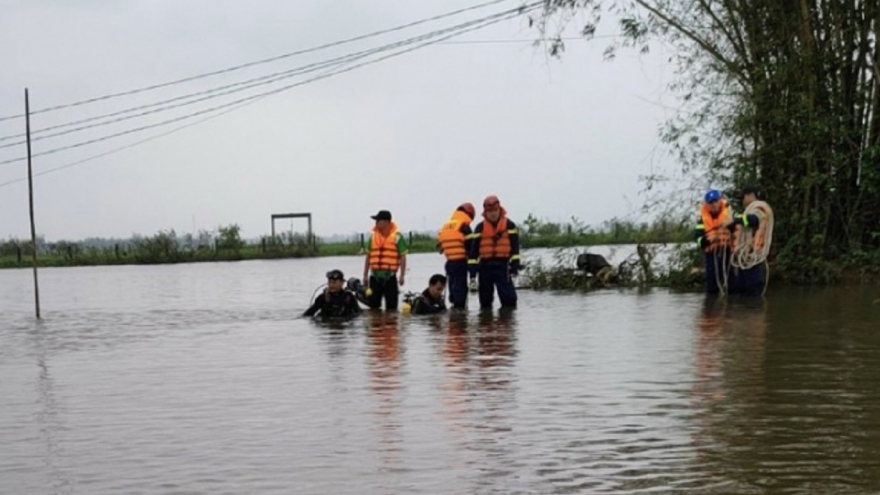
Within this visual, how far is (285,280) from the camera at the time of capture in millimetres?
42406

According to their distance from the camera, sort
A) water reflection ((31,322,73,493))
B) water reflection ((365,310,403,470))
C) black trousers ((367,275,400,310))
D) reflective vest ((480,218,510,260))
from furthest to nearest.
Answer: black trousers ((367,275,400,310)) → reflective vest ((480,218,510,260)) → water reflection ((365,310,403,470)) → water reflection ((31,322,73,493))

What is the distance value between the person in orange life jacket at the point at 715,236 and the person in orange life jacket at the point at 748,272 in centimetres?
16

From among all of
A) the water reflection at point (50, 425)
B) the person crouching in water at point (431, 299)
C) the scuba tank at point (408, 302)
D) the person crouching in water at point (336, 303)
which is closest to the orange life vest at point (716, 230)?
the person crouching in water at point (431, 299)

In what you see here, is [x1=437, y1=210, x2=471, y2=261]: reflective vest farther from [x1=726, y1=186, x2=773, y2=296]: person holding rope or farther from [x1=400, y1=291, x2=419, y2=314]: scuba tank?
[x1=726, y1=186, x2=773, y2=296]: person holding rope

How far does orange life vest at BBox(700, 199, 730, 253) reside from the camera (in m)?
24.6

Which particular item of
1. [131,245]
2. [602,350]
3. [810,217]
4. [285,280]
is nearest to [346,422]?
[602,350]

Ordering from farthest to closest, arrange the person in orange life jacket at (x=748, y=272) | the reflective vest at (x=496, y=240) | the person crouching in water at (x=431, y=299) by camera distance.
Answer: the person in orange life jacket at (x=748, y=272)
the person crouching in water at (x=431, y=299)
the reflective vest at (x=496, y=240)

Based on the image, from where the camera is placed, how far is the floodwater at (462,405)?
8648mm

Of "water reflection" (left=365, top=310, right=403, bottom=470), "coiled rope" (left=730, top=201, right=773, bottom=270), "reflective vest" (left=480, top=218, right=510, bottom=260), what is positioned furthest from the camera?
"coiled rope" (left=730, top=201, right=773, bottom=270)

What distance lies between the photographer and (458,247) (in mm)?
24125

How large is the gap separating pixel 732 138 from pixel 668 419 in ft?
63.4

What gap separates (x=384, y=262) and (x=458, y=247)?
1.31 m

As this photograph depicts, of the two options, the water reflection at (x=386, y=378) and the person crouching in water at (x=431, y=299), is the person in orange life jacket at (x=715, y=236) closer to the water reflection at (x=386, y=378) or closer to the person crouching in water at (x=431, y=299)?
the person crouching in water at (x=431, y=299)

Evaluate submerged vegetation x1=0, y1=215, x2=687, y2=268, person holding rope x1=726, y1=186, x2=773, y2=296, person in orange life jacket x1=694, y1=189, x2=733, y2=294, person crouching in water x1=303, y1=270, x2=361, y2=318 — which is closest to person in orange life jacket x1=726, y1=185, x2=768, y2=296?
person holding rope x1=726, y1=186, x2=773, y2=296
